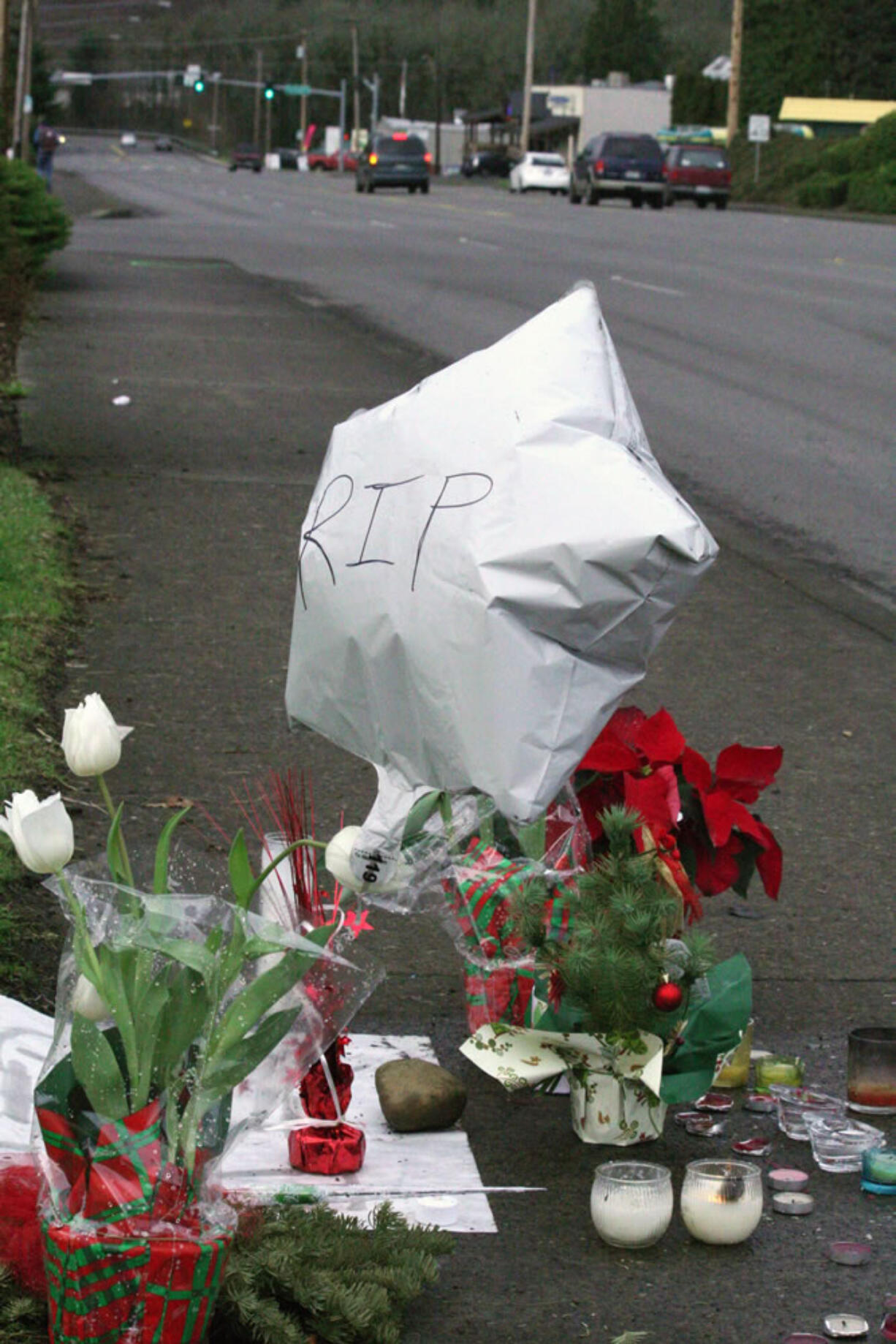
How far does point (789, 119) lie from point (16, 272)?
234ft

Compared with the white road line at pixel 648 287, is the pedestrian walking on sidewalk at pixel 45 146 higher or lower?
higher

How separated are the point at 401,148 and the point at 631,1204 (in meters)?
55.5

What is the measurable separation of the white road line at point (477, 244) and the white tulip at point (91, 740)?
24.7 metres

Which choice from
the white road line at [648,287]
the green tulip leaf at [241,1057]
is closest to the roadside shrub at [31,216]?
the white road line at [648,287]

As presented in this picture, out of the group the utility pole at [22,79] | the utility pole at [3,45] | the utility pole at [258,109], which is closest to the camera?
the utility pole at [3,45]

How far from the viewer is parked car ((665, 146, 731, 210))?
48.9m

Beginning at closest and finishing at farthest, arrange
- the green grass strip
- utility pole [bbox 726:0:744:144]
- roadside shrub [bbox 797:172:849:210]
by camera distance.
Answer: the green grass strip
roadside shrub [bbox 797:172:849:210]
utility pole [bbox 726:0:744:144]

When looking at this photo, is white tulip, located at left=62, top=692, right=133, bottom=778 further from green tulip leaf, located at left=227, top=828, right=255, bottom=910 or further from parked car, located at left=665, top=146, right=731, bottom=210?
parked car, located at left=665, top=146, right=731, bottom=210

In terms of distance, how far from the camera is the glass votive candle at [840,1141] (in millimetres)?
3262

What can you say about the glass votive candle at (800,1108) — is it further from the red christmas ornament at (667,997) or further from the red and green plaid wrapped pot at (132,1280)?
the red and green plaid wrapped pot at (132,1280)

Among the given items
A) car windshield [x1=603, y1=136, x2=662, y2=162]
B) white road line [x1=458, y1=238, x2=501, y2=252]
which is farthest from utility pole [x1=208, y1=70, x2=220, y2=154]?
white road line [x1=458, y1=238, x2=501, y2=252]

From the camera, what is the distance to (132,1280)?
8.12 feet

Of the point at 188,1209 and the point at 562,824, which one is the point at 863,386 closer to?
the point at 562,824

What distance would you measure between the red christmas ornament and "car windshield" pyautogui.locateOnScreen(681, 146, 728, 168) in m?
47.9
